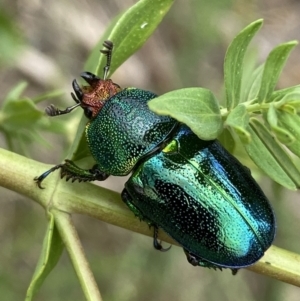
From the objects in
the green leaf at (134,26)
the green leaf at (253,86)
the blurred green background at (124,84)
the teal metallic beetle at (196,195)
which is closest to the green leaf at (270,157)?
the green leaf at (253,86)

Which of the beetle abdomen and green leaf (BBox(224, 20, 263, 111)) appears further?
the beetle abdomen

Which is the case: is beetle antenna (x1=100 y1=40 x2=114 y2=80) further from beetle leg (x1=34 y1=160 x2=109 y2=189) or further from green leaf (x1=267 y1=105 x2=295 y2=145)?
green leaf (x1=267 y1=105 x2=295 y2=145)

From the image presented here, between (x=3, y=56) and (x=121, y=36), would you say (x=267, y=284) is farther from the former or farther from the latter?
(x=121, y=36)

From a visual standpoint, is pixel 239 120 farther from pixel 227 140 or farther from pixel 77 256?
pixel 77 256

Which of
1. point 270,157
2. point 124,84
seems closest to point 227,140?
point 270,157

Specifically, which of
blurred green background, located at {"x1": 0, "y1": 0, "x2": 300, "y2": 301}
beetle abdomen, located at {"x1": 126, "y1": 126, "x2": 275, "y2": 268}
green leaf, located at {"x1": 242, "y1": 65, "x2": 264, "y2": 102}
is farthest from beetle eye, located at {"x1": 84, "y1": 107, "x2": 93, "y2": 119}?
blurred green background, located at {"x1": 0, "y1": 0, "x2": 300, "y2": 301}

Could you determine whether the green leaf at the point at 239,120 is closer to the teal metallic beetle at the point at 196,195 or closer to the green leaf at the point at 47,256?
the teal metallic beetle at the point at 196,195

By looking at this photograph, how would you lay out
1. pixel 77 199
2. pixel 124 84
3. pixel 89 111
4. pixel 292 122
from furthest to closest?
1. pixel 124 84
2. pixel 89 111
3. pixel 77 199
4. pixel 292 122
